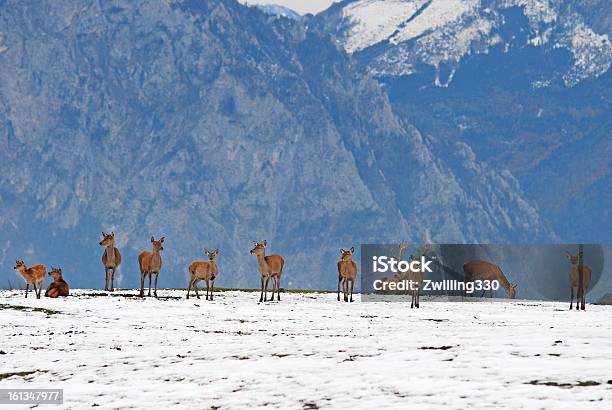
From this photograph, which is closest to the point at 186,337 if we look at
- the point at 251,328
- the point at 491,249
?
the point at 251,328

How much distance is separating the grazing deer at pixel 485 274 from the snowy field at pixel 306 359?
1746cm

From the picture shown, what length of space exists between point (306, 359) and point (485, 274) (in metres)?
38.1

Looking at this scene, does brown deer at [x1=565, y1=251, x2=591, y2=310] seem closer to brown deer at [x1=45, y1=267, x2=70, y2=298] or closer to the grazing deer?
the grazing deer

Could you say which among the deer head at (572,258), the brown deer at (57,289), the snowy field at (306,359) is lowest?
the snowy field at (306,359)

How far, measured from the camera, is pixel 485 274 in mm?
66438

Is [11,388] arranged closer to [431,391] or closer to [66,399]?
[66,399]

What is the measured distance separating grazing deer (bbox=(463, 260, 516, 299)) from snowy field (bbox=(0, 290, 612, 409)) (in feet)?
57.3

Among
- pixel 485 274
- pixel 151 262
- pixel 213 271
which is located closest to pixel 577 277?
pixel 485 274

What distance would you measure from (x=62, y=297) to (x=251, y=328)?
16402 millimetres

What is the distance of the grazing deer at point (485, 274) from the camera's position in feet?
211

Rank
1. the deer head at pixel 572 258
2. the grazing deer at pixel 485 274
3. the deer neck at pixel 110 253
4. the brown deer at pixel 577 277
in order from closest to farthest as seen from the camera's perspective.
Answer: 1. the deer head at pixel 572 258
2. the brown deer at pixel 577 277
3. the deer neck at pixel 110 253
4. the grazing deer at pixel 485 274

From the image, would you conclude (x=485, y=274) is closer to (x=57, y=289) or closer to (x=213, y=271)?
(x=213, y=271)

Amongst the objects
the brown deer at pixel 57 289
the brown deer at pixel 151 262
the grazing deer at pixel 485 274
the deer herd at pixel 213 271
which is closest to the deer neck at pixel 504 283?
the grazing deer at pixel 485 274

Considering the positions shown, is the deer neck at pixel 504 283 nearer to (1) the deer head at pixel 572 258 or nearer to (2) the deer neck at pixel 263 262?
(1) the deer head at pixel 572 258
